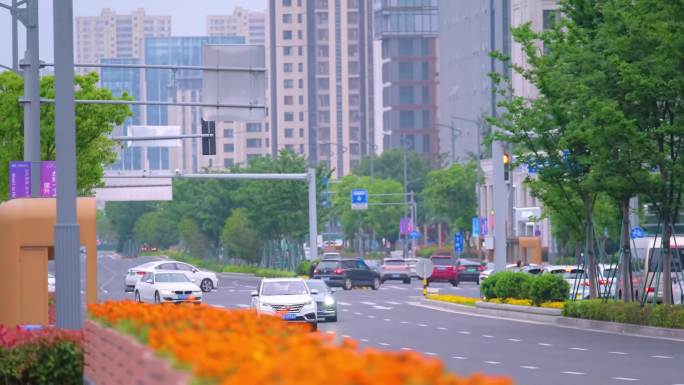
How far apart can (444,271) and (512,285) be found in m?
33.2

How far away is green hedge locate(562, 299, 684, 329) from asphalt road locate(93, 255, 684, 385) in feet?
3.09

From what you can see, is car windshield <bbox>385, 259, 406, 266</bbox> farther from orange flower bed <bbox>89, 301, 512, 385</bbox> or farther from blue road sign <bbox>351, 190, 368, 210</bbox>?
orange flower bed <bbox>89, 301, 512, 385</bbox>

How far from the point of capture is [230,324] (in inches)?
485

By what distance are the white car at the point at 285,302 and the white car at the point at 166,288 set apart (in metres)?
14.6

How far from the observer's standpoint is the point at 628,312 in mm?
39312

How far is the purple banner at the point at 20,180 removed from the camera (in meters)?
36.0

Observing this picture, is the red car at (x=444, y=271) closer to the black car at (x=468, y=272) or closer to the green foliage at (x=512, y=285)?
the black car at (x=468, y=272)

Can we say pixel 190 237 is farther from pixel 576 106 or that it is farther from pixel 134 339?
pixel 134 339

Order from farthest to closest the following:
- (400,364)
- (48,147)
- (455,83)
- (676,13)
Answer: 1. (455,83)
2. (48,147)
3. (676,13)
4. (400,364)

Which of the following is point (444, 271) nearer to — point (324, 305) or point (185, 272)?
point (185, 272)

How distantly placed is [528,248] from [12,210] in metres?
72.3

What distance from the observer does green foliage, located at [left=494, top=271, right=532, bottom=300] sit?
168 ft

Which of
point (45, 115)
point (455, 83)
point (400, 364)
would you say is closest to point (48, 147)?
point (45, 115)

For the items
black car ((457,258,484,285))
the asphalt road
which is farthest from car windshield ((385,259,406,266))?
the asphalt road
